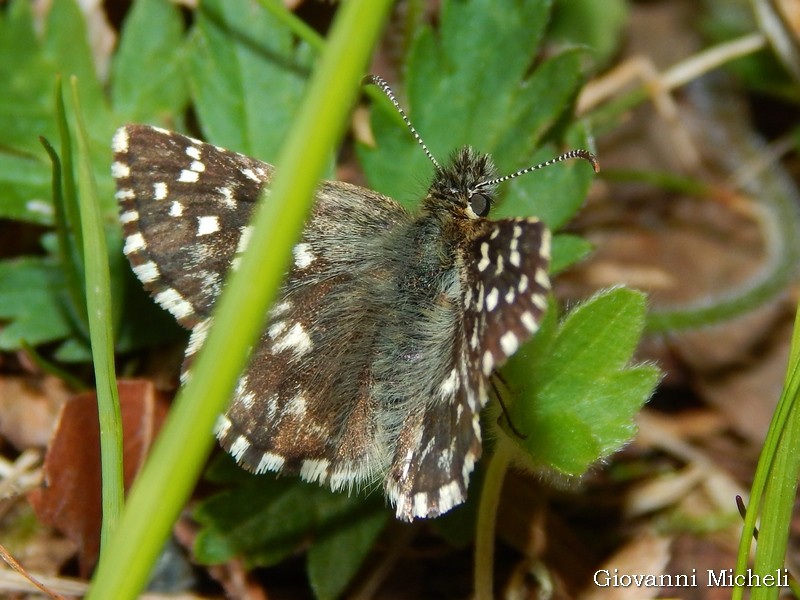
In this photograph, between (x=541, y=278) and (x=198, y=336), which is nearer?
(x=541, y=278)

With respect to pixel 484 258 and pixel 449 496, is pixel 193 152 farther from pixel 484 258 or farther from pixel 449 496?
pixel 449 496

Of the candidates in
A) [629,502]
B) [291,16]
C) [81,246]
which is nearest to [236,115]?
[291,16]

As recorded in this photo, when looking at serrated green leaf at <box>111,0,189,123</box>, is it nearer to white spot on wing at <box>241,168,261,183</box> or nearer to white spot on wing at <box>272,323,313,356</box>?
white spot on wing at <box>241,168,261,183</box>

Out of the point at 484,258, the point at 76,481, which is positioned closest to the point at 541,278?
the point at 484,258

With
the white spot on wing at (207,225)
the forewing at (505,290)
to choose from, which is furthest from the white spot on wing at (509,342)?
the white spot on wing at (207,225)

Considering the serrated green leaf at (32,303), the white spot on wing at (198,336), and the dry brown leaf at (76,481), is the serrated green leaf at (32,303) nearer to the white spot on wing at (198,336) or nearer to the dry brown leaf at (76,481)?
the dry brown leaf at (76,481)
